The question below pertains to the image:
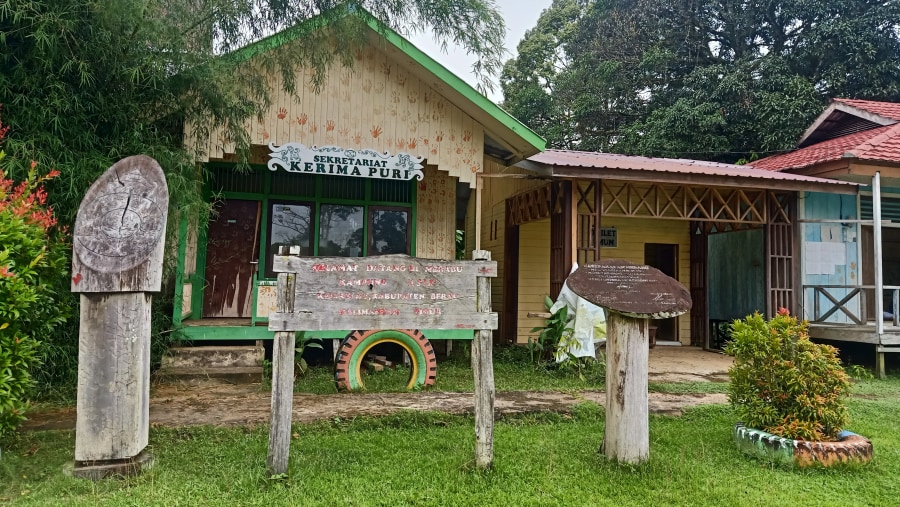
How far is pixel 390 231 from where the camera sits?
8.84 meters

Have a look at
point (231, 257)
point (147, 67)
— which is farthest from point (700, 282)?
point (147, 67)

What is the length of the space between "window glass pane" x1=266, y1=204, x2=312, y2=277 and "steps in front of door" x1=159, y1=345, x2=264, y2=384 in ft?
6.64

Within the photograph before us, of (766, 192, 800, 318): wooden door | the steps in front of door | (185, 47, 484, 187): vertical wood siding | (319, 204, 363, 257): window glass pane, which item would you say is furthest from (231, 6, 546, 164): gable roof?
(766, 192, 800, 318): wooden door

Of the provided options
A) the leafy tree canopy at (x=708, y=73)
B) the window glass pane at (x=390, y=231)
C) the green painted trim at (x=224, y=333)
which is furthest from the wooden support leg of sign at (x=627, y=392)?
the leafy tree canopy at (x=708, y=73)

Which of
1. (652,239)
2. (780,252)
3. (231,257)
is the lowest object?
(231,257)

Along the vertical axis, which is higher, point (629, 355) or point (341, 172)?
point (341, 172)

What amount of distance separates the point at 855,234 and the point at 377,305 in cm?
1006

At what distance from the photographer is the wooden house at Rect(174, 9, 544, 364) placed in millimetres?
7113

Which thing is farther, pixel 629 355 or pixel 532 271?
pixel 532 271

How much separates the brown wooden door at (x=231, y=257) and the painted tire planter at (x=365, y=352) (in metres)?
2.73

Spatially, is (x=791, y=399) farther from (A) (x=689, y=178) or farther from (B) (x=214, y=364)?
(B) (x=214, y=364)

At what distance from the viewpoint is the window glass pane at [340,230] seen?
339 inches

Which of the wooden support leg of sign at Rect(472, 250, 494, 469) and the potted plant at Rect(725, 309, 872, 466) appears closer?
the wooden support leg of sign at Rect(472, 250, 494, 469)

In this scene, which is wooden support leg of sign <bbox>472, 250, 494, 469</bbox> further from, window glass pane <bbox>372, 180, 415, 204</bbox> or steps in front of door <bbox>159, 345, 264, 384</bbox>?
window glass pane <bbox>372, 180, 415, 204</bbox>
